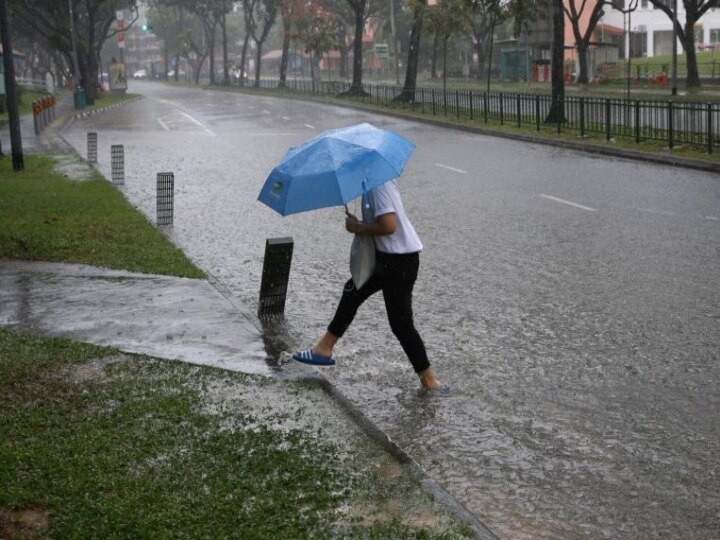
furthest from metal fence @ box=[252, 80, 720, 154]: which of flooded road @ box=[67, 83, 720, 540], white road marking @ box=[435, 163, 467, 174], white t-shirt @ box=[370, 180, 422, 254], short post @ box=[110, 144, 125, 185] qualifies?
white t-shirt @ box=[370, 180, 422, 254]

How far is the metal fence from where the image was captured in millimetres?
22875

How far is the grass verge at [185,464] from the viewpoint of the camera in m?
4.78

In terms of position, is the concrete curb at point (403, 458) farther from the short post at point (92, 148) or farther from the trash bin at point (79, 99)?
the trash bin at point (79, 99)

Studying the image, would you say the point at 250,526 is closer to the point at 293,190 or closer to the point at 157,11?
the point at 293,190

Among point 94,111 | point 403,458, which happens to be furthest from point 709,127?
point 94,111

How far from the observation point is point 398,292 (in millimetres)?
6977

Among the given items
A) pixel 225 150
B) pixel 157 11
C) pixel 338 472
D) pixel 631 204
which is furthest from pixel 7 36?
pixel 157 11

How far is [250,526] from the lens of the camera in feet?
15.6

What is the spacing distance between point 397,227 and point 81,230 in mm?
7795

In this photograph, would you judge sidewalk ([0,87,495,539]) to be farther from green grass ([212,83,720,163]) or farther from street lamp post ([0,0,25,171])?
green grass ([212,83,720,163])

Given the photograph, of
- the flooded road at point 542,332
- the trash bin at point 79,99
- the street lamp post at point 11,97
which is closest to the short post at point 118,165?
the flooded road at point 542,332

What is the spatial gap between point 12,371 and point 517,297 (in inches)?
182

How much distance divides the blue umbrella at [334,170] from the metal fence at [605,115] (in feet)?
54.3

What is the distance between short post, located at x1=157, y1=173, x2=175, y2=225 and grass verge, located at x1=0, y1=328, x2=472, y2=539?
7634 mm
